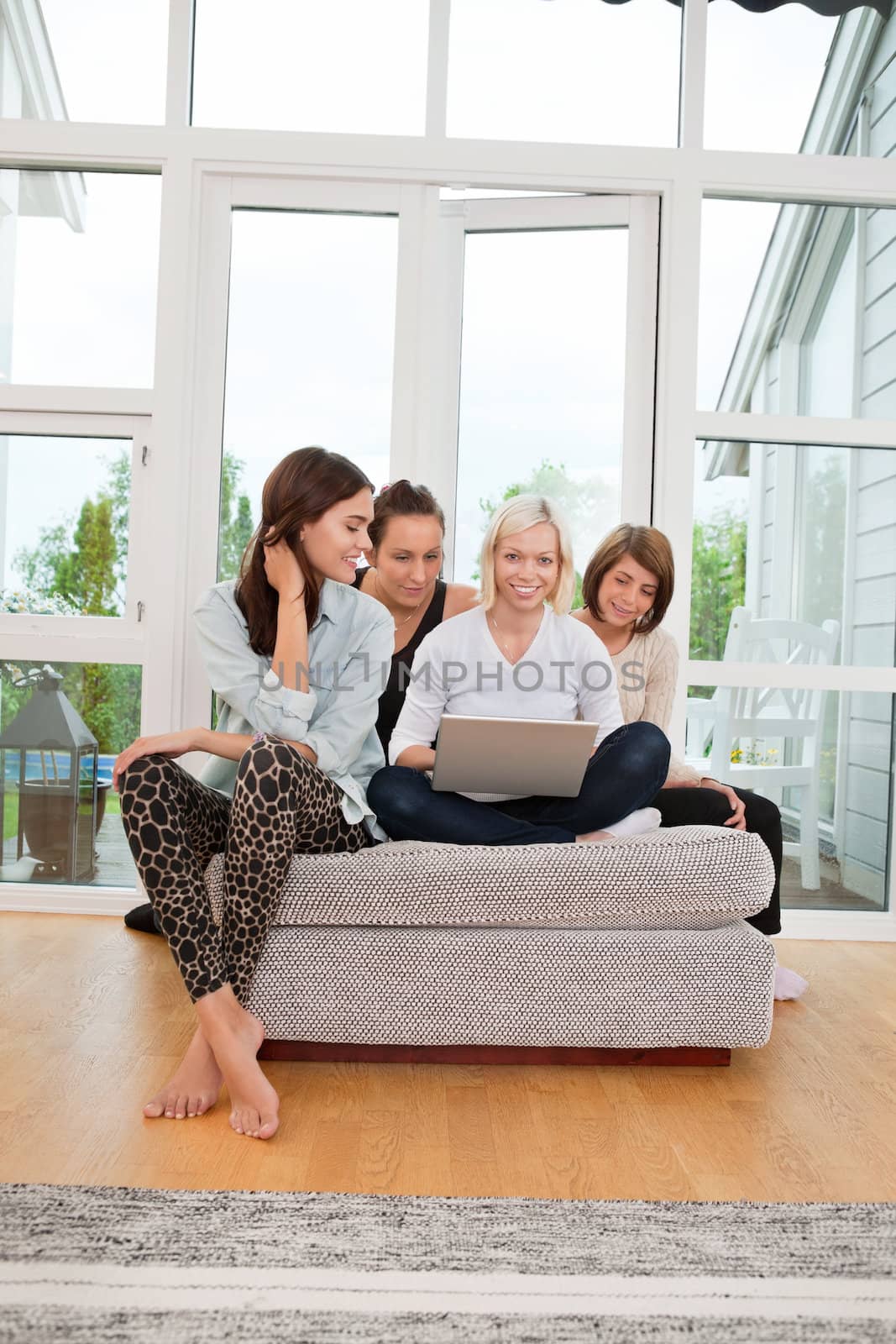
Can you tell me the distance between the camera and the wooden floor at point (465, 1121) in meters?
1.48

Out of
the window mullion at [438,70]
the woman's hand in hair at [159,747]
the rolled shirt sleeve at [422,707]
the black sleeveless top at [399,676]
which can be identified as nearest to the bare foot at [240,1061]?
the woman's hand in hair at [159,747]

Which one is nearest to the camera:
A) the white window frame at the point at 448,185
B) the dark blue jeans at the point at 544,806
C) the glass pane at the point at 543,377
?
the dark blue jeans at the point at 544,806

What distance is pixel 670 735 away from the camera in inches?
126

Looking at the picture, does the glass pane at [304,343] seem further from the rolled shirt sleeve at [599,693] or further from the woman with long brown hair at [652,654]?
the rolled shirt sleeve at [599,693]

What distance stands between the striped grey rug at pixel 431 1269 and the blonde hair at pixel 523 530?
1312mm

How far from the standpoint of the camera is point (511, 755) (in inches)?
81.0

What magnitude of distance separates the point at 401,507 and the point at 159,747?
94 centimetres

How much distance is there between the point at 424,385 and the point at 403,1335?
265 cm

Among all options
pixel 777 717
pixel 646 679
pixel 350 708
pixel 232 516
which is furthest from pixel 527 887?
pixel 232 516

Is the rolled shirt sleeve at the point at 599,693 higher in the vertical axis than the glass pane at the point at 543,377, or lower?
lower

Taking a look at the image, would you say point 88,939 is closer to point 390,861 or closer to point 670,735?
point 390,861

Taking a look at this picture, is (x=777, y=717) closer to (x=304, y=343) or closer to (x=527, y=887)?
(x=527, y=887)

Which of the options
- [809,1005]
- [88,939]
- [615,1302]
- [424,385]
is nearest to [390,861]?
[615,1302]

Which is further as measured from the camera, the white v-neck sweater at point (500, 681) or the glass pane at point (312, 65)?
the glass pane at point (312, 65)
